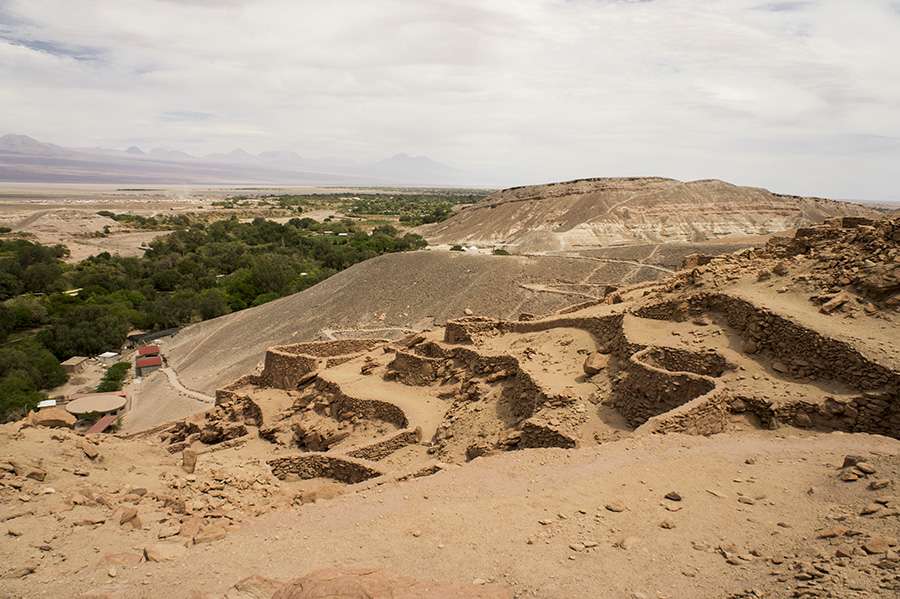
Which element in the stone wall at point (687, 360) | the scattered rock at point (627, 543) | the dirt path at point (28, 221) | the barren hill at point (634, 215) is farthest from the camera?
the dirt path at point (28, 221)

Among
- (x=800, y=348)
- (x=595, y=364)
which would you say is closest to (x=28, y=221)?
(x=595, y=364)

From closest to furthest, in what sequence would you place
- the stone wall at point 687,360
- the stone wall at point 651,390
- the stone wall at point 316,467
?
the stone wall at point 651,390
the stone wall at point 687,360
the stone wall at point 316,467

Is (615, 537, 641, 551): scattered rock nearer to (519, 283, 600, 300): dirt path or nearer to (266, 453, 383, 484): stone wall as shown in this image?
(266, 453, 383, 484): stone wall

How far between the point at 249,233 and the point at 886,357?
80.1 meters

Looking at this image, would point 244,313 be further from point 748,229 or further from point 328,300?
point 748,229

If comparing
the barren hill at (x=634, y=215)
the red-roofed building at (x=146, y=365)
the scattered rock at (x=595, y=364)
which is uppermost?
the barren hill at (x=634, y=215)

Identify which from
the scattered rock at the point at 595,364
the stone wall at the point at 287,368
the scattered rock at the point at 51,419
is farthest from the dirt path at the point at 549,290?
the scattered rock at the point at 51,419

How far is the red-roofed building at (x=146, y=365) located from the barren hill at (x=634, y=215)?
124 ft

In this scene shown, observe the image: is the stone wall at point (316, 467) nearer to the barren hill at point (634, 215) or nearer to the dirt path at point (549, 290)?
the dirt path at point (549, 290)

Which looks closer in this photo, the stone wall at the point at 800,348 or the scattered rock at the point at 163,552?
the scattered rock at the point at 163,552

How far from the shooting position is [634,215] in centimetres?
6619

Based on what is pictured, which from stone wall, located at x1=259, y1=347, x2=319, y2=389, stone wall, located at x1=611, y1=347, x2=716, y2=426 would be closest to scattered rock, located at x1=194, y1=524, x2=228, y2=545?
stone wall, located at x1=611, y1=347, x2=716, y2=426

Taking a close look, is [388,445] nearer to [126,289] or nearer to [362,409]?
Answer: [362,409]

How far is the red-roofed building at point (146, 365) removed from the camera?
108 ft
